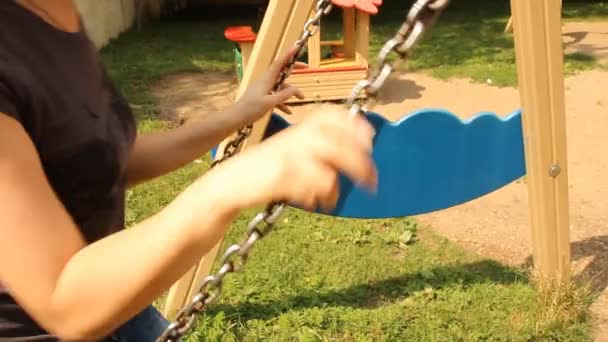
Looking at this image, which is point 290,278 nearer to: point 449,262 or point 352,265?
point 352,265

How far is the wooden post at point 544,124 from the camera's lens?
5.82ft

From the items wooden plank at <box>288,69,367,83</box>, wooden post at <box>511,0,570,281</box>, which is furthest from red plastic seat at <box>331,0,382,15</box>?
wooden post at <box>511,0,570,281</box>

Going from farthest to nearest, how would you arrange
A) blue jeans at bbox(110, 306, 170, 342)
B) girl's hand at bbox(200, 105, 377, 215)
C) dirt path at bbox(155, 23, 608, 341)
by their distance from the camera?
1. dirt path at bbox(155, 23, 608, 341)
2. blue jeans at bbox(110, 306, 170, 342)
3. girl's hand at bbox(200, 105, 377, 215)

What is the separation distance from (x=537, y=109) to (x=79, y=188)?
1346mm

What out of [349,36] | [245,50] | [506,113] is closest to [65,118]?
[245,50]

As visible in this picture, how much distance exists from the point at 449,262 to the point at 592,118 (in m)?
1.93

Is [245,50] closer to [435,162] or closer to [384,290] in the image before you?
[384,290]

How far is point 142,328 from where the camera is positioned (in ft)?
3.38

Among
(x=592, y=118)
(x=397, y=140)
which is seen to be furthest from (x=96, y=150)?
(x=592, y=118)

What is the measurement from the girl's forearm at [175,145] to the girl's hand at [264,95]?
0.04 meters

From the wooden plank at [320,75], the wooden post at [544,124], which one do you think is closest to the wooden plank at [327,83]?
the wooden plank at [320,75]

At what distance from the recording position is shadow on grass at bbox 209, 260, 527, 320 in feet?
6.89

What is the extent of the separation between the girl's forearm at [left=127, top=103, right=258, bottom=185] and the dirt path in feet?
4.31

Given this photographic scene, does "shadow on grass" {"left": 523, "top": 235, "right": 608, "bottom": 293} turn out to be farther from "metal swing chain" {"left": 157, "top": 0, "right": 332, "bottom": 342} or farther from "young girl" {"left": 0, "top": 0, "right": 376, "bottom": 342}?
"young girl" {"left": 0, "top": 0, "right": 376, "bottom": 342}
